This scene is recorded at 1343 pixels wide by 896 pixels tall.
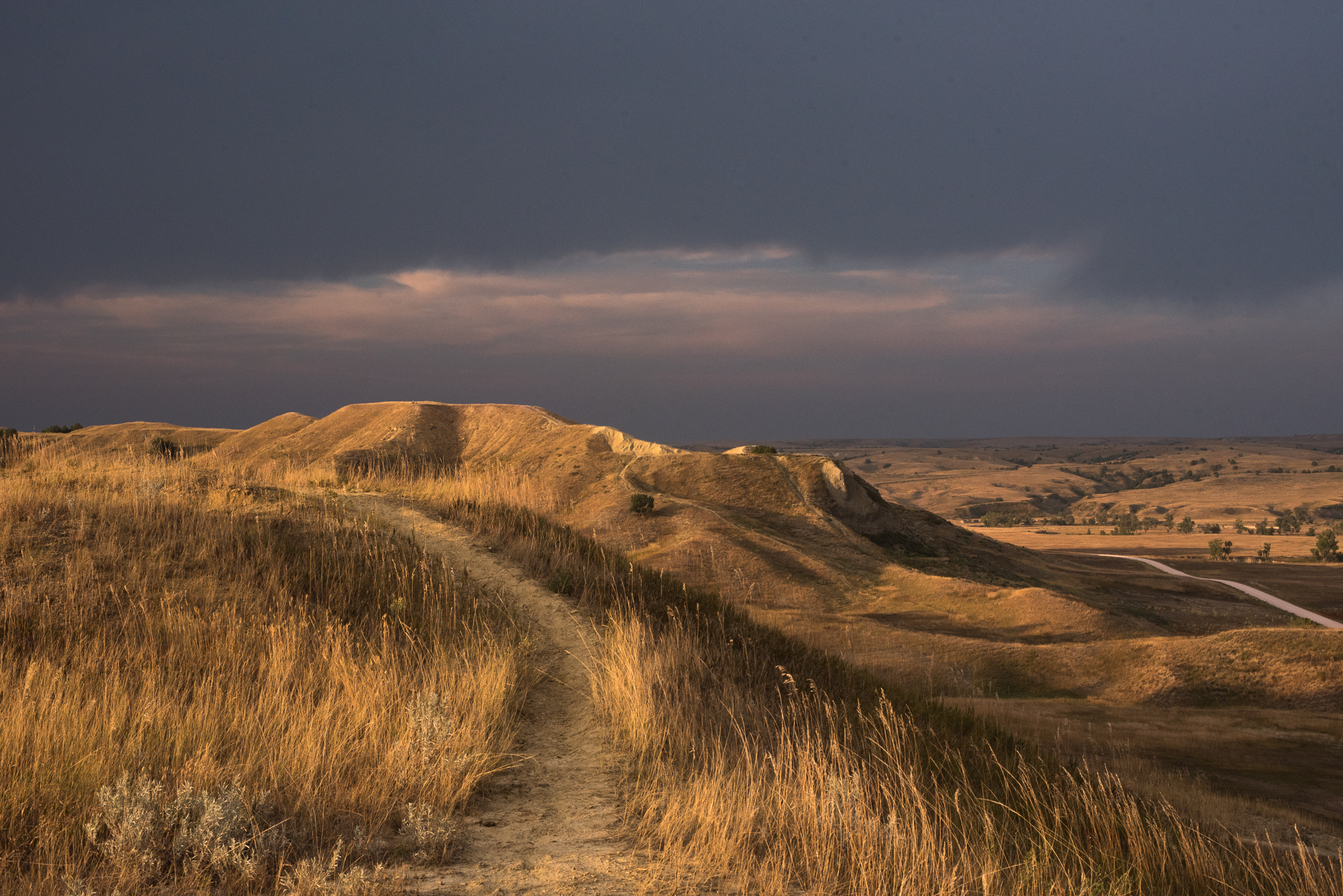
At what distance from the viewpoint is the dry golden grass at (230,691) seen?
3.83m

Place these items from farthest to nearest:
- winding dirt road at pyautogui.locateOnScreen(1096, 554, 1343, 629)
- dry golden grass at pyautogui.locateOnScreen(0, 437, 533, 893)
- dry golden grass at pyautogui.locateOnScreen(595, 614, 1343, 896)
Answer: winding dirt road at pyautogui.locateOnScreen(1096, 554, 1343, 629)
dry golden grass at pyautogui.locateOnScreen(595, 614, 1343, 896)
dry golden grass at pyautogui.locateOnScreen(0, 437, 533, 893)

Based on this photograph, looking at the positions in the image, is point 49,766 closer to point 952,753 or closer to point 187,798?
point 187,798

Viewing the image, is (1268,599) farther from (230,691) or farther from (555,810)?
(230,691)

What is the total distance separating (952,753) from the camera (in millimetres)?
6422

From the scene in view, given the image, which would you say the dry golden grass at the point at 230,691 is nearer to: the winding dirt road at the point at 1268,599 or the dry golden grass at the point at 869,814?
the dry golden grass at the point at 869,814

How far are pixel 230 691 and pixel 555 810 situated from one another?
2.58 metres

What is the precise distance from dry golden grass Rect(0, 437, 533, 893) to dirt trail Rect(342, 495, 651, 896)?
22 cm

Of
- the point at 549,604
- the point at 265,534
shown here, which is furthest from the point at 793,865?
the point at 265,534

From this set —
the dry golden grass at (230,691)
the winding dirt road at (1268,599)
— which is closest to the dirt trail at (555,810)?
the dry golden grass at (230,691)

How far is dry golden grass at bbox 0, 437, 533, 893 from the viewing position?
12.6 feet

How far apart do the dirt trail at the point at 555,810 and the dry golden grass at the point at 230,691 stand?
22 centimetres

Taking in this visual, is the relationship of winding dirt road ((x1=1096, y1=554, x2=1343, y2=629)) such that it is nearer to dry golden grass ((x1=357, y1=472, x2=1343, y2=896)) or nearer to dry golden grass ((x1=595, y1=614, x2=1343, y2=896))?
dry golden grass ((x1=357, y1=472, x2=1343, y2=896))

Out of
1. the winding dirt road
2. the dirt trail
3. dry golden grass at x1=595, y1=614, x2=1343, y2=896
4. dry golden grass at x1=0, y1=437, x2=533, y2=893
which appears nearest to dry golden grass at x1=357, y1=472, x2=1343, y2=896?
dry golden grass at x1=595, y1=614, x2=1343, y2=896

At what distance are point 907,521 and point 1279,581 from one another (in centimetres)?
2607
